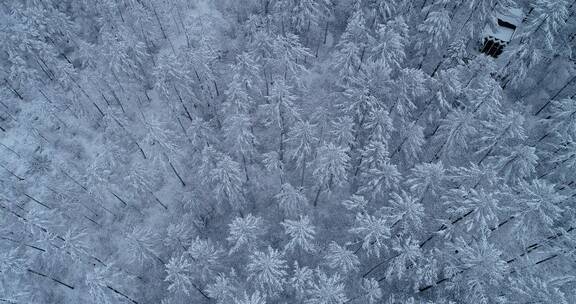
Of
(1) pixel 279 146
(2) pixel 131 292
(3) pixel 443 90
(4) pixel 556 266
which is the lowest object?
(2) pixel 131 292

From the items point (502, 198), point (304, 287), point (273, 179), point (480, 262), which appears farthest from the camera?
point (273, 179)

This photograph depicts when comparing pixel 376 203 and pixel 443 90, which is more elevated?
pixel 443 90

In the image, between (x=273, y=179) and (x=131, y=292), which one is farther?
(x=273, y=179)

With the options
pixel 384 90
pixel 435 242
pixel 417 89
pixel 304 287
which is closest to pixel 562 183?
pixel 435 242

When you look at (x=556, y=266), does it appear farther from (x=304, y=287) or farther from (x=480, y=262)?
(x=304, y=287)

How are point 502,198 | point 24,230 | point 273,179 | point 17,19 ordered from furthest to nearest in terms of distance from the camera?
point 17,19 < point 273,179 < point 24,230 < point 502,198

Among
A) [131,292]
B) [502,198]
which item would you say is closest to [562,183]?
[502,198]
